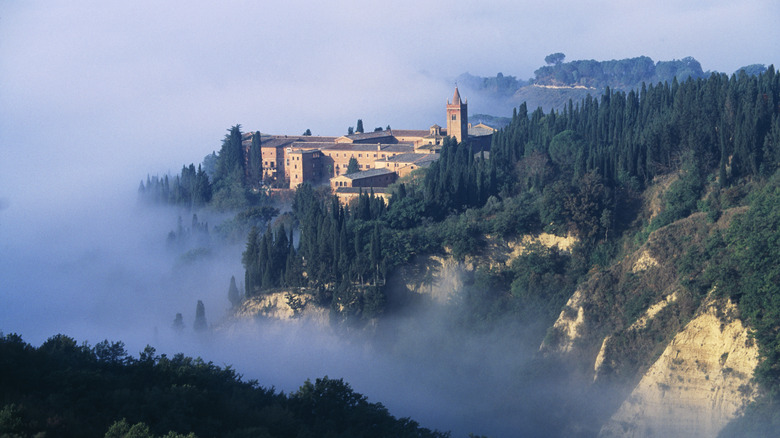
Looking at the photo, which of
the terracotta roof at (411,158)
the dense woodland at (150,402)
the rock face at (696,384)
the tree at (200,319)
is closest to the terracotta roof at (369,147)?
the terracotta roof at (411,158)

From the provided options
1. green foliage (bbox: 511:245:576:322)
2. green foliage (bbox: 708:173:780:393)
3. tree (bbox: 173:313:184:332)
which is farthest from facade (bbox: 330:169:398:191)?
green foliage (bbox: 708:173:780:393)

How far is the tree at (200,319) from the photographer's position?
43.4 metres

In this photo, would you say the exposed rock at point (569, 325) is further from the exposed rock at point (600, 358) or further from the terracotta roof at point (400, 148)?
the terracotta roof at point (400, 148)

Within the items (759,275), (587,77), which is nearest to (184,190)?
(759,275)

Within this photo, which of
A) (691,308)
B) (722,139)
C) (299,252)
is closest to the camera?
(691,308)

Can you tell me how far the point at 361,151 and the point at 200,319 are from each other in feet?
66.8

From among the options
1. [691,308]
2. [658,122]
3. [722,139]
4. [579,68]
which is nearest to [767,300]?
[691,308]

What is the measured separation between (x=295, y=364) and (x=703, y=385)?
15.9 meters

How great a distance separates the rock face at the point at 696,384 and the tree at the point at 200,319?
66.8 ft

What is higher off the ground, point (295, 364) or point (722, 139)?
point (722, 139)

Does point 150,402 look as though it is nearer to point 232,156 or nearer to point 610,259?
point 610,259

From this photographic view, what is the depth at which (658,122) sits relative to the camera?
41781mm

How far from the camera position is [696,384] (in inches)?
1076

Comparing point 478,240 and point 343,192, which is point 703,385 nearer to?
point 478,240
